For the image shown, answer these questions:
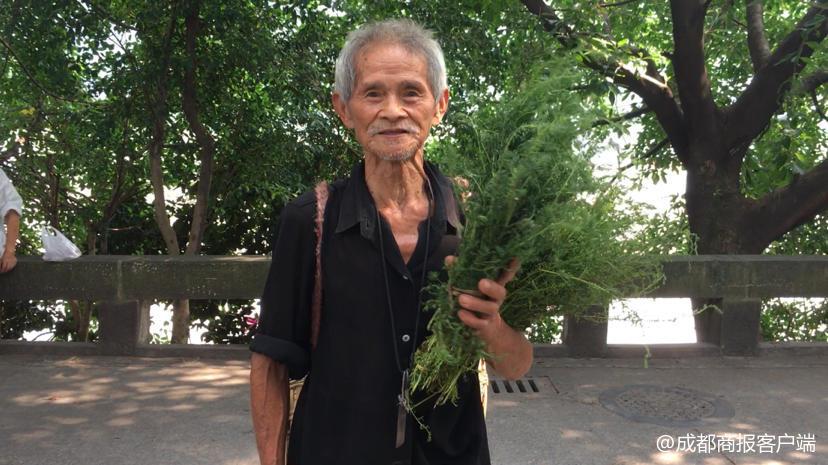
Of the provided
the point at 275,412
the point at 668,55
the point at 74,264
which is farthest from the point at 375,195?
the point at 668,55

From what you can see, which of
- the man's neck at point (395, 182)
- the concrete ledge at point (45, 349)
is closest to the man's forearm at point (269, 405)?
the man's neck at point (395, 182)

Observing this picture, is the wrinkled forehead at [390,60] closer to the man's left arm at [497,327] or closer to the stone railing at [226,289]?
the man's left arm at [497,327]

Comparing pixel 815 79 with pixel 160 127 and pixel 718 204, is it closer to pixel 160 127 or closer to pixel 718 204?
pixel 718 204

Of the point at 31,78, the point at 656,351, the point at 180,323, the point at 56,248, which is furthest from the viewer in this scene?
the point at 180,323

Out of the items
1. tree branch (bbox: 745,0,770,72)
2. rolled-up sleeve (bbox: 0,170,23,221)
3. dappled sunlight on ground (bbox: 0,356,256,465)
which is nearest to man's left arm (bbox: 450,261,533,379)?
dappled sunlight on ground (bbox: 0,356,256,465)

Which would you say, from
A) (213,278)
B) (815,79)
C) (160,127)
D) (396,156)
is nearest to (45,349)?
(213,278)

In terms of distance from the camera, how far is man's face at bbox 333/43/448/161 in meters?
1.80

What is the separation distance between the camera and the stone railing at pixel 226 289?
556 cm

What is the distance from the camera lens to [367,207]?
1.85 meters

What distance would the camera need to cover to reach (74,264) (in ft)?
18.2

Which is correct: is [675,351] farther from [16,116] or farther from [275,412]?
[16,116]

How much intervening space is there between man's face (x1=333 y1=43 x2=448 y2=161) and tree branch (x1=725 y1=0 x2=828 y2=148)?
5926mm

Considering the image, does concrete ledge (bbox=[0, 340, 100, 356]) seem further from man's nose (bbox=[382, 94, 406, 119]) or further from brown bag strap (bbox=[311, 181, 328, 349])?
man's nose (bbox=[382, 94, 406, 119])

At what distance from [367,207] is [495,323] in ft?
1.49
